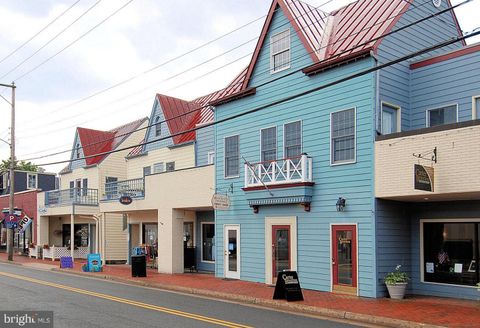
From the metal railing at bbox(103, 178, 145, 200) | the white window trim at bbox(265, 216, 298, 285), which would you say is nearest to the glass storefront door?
the white window trim at bbox(265, 216, 298, 285)

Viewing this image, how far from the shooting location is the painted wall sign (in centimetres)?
1491

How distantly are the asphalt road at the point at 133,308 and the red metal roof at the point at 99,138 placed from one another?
1979cm

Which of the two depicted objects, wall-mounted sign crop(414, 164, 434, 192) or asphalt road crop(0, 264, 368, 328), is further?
wall-mounted sign crop(414, 164, 434, 192)

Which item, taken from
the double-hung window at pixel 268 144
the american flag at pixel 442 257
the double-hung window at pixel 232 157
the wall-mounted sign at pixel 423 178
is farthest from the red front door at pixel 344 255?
the double-hung window at pixel 232 157

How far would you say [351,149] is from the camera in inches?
653

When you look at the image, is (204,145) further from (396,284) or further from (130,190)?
(396,284)

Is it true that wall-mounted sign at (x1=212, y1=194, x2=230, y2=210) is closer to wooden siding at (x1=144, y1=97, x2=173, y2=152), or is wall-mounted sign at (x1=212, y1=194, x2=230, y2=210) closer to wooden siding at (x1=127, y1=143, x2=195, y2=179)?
wooden siding at (x1=127, y1=143, x2=195, y2=179)

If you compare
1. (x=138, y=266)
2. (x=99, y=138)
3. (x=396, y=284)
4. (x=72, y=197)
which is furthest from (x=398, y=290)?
(x=99, y=138)

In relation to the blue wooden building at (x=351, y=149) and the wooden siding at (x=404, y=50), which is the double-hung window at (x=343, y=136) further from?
the wooden siding at (x=404, y=50)

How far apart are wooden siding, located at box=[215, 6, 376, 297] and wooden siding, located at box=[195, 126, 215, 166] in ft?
12.6

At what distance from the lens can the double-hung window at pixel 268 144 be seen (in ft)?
64.0

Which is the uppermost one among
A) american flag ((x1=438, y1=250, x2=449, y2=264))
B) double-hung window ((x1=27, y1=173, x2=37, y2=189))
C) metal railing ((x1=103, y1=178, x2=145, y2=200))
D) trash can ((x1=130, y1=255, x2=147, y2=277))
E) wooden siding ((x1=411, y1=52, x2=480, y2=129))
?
wooden siding ((x1=411, y1=52, x2=480, y2=129))

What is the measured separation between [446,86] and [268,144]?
260 inches

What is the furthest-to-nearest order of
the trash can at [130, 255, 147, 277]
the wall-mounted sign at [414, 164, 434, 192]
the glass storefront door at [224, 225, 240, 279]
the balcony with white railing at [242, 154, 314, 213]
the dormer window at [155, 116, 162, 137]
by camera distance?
the dormer window at [155, 116, 162, 137] < the trash can at [130, 255, 147, 277] < the glass storefront door at [224, 225, 240, 279] < the balcony with white railing at [242, 154, 314, 213] < the wall-mounted sign at [414, 164, 434, 192]
